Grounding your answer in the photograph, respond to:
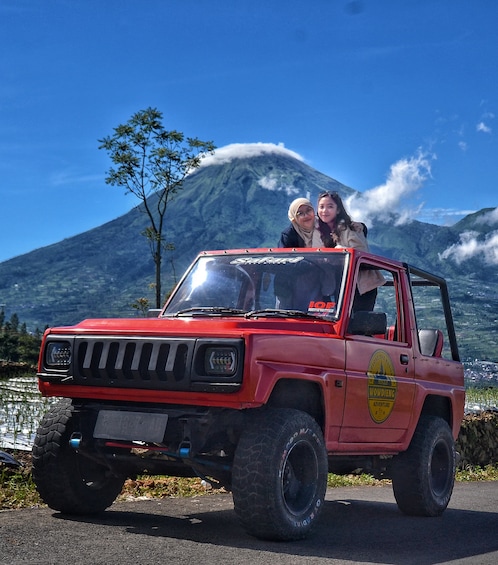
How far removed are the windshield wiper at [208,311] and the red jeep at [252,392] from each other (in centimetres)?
2

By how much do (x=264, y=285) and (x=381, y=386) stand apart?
122cm

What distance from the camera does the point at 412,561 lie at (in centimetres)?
636

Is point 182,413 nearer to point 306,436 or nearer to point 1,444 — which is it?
point 306,436

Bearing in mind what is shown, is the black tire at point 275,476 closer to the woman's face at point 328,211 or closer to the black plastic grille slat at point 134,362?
the black plastic grille slat at point 134,362

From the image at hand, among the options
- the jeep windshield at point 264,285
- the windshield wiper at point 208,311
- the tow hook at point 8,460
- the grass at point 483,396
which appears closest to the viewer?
the windshield wiper at point 208,311

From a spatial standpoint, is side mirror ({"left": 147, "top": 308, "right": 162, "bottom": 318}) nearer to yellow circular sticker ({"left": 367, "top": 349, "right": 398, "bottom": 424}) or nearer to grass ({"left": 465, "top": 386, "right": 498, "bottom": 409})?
yellow circular sticker ({"left": 367, "top": 349, "right": 398, "bottom": 424})

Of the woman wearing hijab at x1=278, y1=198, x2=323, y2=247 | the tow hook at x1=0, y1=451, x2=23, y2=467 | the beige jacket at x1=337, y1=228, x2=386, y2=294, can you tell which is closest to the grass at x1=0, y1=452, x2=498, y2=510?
the tow hook at x1=0, y1=451, x2=23, y2=467

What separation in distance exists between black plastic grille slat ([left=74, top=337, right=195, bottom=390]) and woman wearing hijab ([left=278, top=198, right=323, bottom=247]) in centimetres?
246

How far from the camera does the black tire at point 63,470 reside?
731 cm

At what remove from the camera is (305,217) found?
8.94 metres

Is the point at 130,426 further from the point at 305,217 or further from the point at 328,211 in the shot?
the point at 328,211

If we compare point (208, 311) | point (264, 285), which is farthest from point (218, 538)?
point (264, 285)

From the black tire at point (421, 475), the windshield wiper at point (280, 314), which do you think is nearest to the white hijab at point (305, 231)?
the windshield wiper at point (280, 314)

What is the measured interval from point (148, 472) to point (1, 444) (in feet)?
13.5
